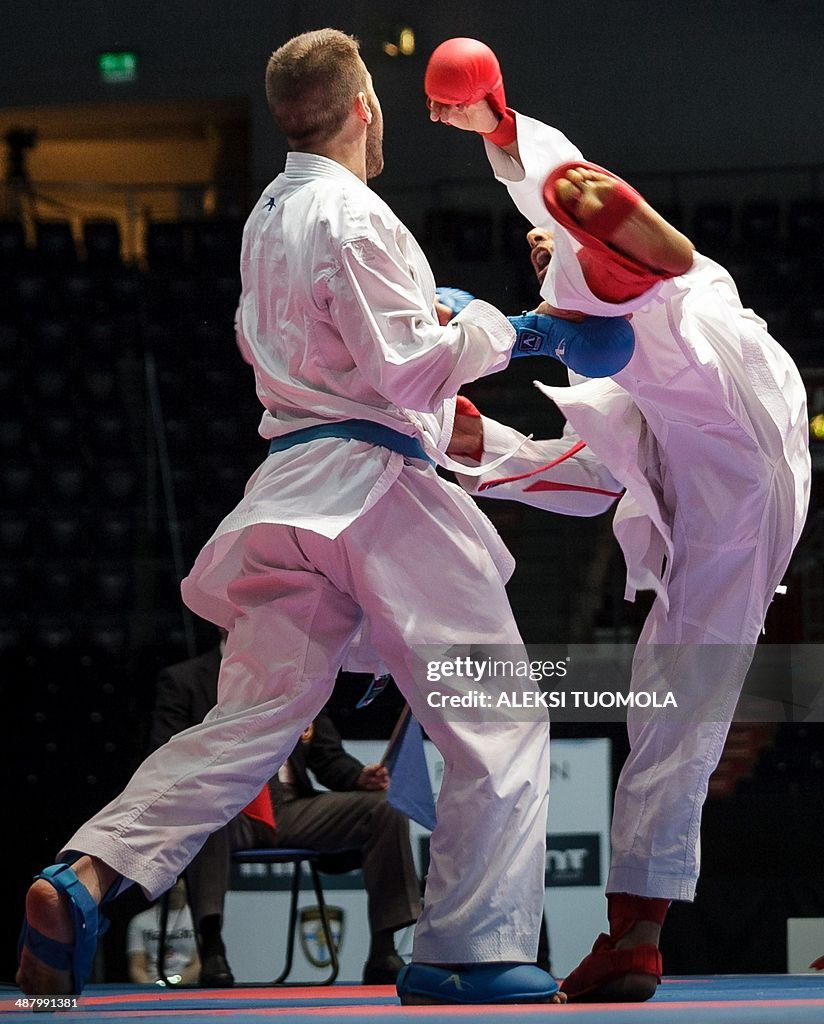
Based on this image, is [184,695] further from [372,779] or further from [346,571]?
[346,571]

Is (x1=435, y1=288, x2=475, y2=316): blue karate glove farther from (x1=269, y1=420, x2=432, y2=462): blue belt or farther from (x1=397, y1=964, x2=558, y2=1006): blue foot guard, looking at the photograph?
(x1=397, y1=964, x2=558, y2=1006): blue foot guard

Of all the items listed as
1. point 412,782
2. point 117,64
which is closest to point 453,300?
point 412,782

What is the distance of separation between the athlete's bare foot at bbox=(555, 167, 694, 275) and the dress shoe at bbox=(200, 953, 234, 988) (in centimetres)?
216

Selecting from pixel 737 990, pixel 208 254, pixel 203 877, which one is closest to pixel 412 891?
pixel 203 877

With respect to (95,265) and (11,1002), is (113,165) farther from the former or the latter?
(11,1002)

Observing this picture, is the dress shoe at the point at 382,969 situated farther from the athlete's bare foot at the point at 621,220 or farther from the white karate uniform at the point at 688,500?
the athlete's bare foot at the point at 621,220

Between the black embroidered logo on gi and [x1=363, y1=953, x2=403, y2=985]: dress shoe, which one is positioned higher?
the black embroidered logo on gi

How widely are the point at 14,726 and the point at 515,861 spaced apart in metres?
2.15

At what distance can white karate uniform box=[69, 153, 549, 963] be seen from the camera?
1.89 m

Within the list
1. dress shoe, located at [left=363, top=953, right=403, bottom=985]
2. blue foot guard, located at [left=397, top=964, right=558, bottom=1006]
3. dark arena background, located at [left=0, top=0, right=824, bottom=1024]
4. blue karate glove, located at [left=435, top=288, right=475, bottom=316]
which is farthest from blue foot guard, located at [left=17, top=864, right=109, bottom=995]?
dress shoe, located at [left=363, top=953, right=403, bottom=985]

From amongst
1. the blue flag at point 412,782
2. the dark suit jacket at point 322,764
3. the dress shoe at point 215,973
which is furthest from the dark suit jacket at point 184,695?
the blue flag at point 412,782

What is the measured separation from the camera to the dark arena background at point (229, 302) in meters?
3.19

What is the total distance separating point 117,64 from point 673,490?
181 centimetres

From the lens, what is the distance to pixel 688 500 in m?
2.25
